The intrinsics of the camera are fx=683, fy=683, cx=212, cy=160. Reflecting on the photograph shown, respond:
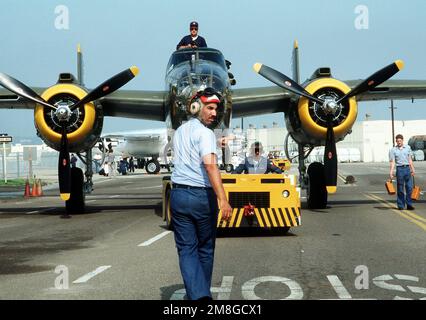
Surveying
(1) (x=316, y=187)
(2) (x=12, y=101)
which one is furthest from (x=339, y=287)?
(2) (x=12, y=101)

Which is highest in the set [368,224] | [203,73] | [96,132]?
[203,73]

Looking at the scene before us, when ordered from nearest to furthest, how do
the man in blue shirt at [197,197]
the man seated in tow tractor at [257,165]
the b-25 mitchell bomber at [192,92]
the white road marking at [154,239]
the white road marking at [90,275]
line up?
1. the man in blue shirt at [197,197]
2. the white road marking at [90,275]
3. the white road marking at [154,239]
4. the man seated in tow tractor at [257,165]
5. the b-25 mitchell bomber at [192,92]

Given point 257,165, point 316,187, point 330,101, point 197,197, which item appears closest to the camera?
point 197,197

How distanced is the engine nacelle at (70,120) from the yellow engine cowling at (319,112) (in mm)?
5629

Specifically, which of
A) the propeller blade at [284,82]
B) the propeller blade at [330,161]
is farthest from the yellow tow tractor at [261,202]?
the propeller blade at [284,82]

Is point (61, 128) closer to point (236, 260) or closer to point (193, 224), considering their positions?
point (236, 260)

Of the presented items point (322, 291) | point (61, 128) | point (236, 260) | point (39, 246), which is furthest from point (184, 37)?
point (322, 291)

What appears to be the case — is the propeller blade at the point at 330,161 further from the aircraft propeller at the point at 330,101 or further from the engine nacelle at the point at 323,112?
the engine nacelle at the point at 323,112

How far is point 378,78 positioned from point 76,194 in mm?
8690

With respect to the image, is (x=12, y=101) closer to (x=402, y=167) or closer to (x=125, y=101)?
(x=125, y=101)

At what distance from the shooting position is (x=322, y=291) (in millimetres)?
7555

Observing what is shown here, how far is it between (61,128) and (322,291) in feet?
37.6

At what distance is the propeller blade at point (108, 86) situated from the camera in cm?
1733

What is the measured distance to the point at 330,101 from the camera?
17.6 meters
